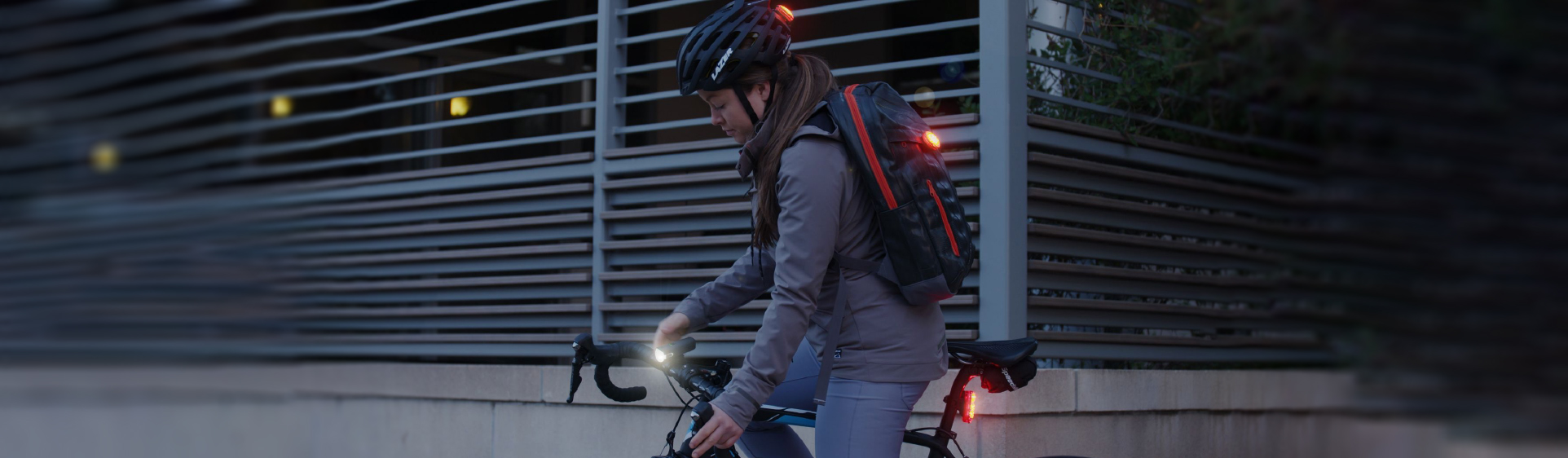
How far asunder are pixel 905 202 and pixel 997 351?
53cm

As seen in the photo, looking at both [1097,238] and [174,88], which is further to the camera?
[1097,238]

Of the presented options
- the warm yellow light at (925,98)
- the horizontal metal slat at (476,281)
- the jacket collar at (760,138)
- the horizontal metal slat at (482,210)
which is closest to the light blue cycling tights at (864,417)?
the jacket collar at (760,138)

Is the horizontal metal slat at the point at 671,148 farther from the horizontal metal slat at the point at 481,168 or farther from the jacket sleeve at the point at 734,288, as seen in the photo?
the jacket sleeve at the point at 734,288

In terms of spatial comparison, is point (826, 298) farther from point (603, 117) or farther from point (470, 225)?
point (470, 225)

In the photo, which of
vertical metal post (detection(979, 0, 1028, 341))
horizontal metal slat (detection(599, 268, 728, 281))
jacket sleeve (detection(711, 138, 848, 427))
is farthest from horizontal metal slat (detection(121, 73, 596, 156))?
horizontal metal slat (detection(599, 268, 728, 281))

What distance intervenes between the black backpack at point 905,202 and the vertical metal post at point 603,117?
305cm

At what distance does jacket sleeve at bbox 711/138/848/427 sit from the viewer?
2744 millimetres

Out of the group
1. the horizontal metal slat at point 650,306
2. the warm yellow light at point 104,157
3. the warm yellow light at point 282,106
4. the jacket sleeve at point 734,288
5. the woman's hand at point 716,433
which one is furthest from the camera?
the horizontal metal slat at point 650,306

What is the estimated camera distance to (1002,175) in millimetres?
4723

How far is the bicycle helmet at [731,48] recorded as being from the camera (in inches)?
118

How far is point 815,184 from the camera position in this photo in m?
2.76

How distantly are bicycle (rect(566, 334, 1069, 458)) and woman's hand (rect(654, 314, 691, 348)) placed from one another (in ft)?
0.12

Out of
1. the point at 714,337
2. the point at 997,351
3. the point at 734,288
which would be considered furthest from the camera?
the point at 714,337

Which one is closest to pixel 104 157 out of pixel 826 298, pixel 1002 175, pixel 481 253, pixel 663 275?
pixel 826 298
